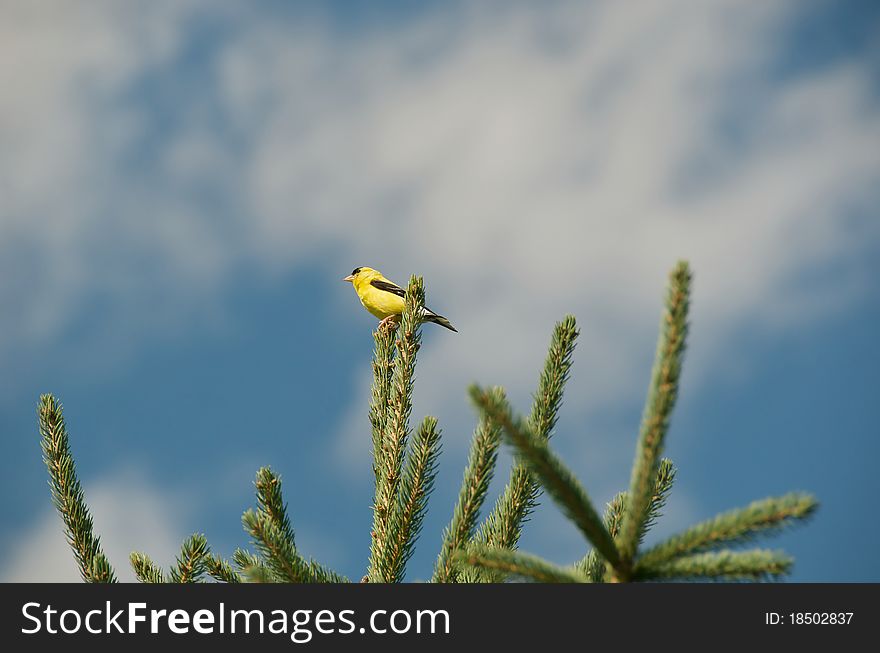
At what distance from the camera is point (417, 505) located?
3574 millimetres

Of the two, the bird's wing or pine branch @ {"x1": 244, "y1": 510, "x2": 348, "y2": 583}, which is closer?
pine branch @ {"x1": 244, "y1": 510, "x2": 348, "y2": 583}

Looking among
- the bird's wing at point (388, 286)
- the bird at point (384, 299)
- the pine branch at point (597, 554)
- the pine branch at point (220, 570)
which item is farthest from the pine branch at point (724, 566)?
the bird's wing at point (388, 286)

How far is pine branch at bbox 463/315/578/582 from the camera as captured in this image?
3564 mm

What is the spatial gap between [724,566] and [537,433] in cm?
134

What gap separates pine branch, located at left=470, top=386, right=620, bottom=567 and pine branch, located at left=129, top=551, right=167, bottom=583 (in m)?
2.01

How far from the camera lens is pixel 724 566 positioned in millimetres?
2330

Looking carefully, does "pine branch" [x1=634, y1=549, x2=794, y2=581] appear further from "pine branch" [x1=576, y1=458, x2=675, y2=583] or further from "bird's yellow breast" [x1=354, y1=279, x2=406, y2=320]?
"bird's yellow breast" [x1=354, y1=279, x2=406, y2=320]

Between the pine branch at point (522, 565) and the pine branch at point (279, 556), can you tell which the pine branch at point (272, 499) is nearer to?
the pine branch at point (279, 556)

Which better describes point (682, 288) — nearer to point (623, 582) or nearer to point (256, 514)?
point (623, 582)

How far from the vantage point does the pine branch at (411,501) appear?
353cm

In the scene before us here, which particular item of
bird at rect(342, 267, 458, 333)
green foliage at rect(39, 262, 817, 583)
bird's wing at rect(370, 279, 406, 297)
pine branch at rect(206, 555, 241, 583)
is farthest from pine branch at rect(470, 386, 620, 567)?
bird's wing at rect(370, 279, 406, 297)

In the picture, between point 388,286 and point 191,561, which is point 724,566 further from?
point 388,286
